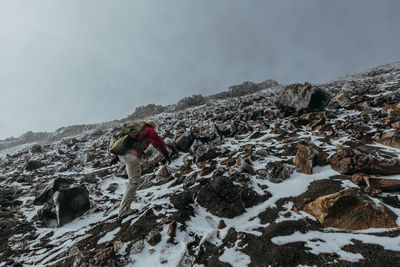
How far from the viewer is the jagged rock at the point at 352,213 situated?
3.04m

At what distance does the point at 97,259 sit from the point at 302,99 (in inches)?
473

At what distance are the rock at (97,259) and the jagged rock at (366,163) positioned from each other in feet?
18.2

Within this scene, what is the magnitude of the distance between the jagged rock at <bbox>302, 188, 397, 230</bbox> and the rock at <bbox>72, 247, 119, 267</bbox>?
395 centimetres

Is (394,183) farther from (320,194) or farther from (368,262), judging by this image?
(368,262)

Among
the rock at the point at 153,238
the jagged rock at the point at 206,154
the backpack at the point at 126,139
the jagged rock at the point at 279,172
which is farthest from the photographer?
the jagged rock at the point at 206,154

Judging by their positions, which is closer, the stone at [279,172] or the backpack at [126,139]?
the backpack at [126,139]

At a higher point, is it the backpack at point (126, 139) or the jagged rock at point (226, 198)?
the backpack at point (126, 139)

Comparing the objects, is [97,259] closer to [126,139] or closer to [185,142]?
[126,139]

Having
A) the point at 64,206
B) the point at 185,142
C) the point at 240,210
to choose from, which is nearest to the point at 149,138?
the point at 240,210

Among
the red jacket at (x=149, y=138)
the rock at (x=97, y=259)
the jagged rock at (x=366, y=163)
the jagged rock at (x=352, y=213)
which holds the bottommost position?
the jagged rock at (x=352, y=213)

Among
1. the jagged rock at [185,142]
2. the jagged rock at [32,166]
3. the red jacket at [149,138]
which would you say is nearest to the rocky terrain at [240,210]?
the jagged rock at [185,142]

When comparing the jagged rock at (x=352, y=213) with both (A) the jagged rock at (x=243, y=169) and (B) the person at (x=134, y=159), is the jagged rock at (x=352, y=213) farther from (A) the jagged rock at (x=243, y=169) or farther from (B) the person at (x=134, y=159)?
(B) the person at (x=134, y=159)

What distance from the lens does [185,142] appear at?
945 cm

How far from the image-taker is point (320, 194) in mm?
3996
